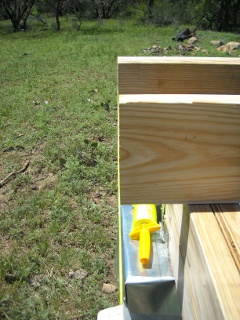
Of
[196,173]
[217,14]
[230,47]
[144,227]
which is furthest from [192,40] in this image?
[196,173]

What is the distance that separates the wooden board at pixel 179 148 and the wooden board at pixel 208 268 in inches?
2.6

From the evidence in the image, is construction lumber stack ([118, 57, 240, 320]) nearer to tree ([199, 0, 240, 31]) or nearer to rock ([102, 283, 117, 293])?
rock ([102, 283, 117, 293])

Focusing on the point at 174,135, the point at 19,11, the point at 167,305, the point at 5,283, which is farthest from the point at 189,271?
the point at 19,11

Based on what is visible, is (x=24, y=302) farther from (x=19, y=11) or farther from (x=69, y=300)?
(x=19, y=11)

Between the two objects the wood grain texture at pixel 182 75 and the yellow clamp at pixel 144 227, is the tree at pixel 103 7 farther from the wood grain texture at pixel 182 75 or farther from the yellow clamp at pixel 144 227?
the wood grain texture at pixel 182 75

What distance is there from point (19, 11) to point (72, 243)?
19.1 m

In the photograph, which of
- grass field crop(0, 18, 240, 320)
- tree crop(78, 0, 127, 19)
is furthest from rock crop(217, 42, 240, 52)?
tree crop(78, 0, 127, 19)

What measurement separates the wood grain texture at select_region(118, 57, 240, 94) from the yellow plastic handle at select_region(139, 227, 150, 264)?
0.94m

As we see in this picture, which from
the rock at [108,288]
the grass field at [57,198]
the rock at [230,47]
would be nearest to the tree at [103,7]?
the rock at [230,47]

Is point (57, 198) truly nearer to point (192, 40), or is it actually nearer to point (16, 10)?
point (192, 40)

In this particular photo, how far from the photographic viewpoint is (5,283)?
90.2 inches

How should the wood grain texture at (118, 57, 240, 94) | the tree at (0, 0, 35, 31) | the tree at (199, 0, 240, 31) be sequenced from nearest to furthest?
the wood grain texture at (118, 57, 240, 94) → the tree at (0, 0, 35, 31) → the tree at (199, 0, 240, 31)

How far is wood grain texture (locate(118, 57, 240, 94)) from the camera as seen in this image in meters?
0.96

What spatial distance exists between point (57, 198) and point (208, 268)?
267 cm
